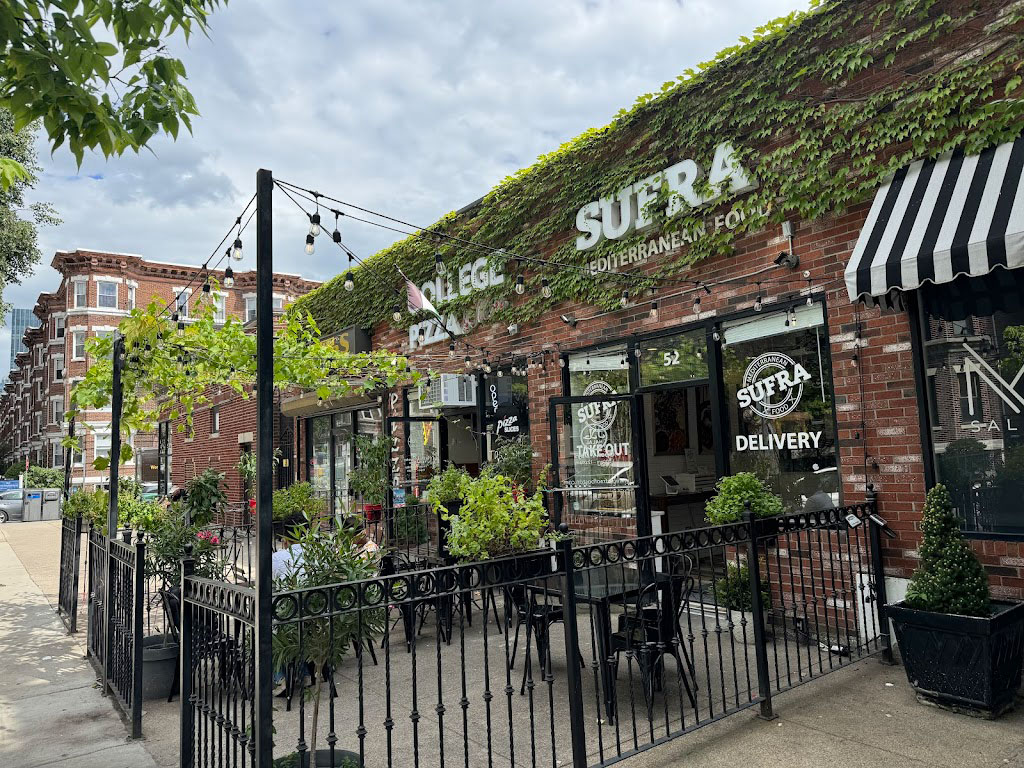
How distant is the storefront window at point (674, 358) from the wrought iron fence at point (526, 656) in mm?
1904

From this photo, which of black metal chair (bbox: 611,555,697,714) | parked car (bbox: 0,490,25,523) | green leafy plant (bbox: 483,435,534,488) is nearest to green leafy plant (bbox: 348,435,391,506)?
green leafy plant (bbox: 483,435,534,488)

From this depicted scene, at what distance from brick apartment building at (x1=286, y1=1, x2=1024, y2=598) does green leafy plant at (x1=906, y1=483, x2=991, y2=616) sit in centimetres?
90

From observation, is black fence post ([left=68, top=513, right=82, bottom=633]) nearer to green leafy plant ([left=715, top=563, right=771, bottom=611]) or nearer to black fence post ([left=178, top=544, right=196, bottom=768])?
black fence post ([left=178, top=544, right=196, bottom=768])

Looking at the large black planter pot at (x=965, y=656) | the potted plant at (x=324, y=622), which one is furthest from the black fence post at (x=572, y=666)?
the large black planter pot at (x=965, y=656)

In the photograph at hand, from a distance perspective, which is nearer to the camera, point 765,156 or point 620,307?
point 765,156

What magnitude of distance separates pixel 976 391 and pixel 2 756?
280 inches

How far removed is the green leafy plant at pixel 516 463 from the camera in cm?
909

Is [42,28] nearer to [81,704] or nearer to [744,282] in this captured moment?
[81,704]

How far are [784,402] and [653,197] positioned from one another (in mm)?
2640

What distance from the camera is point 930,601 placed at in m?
4.39

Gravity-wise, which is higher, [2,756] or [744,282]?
[744,282]

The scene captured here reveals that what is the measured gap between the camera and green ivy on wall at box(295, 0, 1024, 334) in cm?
520

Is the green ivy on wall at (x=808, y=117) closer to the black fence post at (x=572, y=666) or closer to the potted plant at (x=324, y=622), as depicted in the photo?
the black fence post at (x=572, y=666)

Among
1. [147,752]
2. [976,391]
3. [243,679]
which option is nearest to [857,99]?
[976,391]
